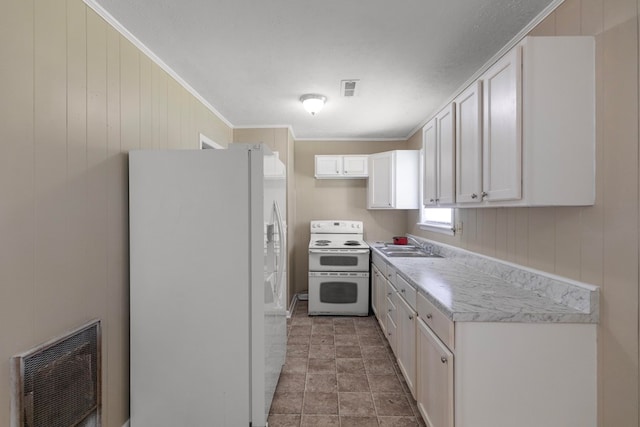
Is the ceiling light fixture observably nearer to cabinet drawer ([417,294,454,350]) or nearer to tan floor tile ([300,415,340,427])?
cabinet drawer ([417,294,454,350])

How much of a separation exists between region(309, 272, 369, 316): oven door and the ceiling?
212 centimetres

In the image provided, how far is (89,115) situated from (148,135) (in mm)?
529

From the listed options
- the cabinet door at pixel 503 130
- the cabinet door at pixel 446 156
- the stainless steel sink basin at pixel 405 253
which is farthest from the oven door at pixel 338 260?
the cabinet door at pixel 503 130

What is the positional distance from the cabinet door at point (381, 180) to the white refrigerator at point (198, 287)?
8.49 feet

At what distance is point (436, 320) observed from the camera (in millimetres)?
1630

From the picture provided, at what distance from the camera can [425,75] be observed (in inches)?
97.3

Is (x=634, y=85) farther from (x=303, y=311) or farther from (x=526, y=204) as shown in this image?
(x=303, y=311)

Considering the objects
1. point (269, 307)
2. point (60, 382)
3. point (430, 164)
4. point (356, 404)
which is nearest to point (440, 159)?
point (430, 164)

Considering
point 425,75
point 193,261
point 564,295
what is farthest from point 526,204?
point 193,261

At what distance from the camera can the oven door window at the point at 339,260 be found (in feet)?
12.8

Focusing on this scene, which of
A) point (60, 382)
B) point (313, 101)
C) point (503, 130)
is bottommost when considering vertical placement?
point (60, 382)

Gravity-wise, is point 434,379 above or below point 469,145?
below

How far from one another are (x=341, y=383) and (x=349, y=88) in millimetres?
2529

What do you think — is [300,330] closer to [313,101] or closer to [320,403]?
[320,403]
